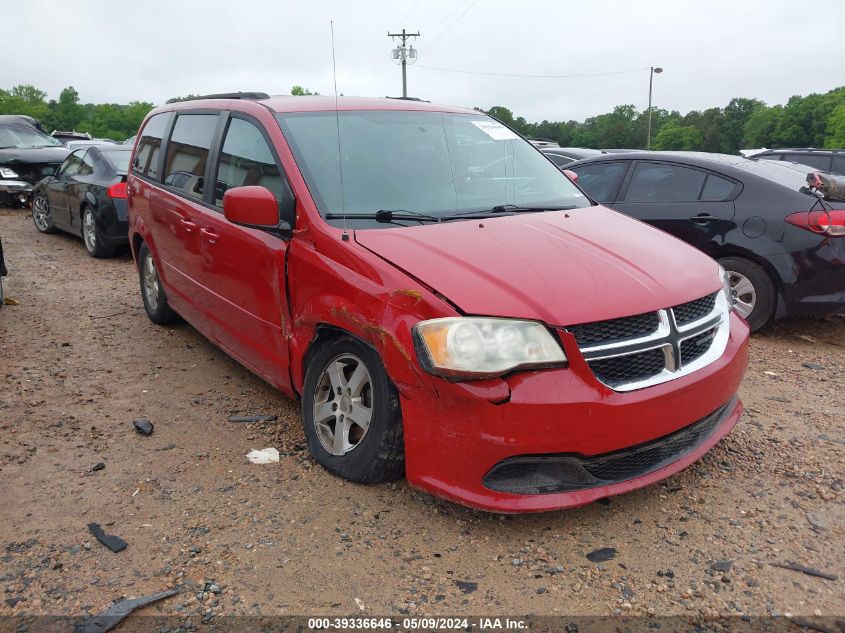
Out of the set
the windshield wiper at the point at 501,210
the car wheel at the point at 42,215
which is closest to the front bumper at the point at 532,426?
the windshield wiper at the point at 501,210

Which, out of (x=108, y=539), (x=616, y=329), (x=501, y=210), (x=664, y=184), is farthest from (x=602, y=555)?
(x=664, y=184)

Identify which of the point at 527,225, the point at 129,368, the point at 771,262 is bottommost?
the point at 129,368

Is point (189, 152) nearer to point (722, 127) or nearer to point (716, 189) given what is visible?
point (716, 189)

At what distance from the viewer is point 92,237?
912 centimetres

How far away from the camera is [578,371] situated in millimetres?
2676

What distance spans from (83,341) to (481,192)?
11.9ft

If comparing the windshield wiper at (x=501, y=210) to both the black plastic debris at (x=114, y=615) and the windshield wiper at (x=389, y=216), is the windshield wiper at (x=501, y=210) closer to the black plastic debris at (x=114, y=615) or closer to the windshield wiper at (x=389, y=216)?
the windshield wiper at (x=389, y=216)

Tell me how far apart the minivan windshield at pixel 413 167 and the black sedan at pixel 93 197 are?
5.66 m

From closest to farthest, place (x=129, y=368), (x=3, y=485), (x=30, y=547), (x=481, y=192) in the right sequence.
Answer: (x=30, y=547), (x=3, y=485), (x=481, y=192), (x=129, y=368)

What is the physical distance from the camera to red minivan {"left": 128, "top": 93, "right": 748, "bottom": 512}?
267cm

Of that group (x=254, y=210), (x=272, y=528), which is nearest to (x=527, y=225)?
(x=254, y=210)

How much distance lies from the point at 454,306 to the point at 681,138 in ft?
293

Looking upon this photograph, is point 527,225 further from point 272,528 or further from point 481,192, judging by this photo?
point 272,528

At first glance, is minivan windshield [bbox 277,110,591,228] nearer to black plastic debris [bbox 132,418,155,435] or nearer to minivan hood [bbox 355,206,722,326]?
minivan hood [bbox 355,206,722,326]
